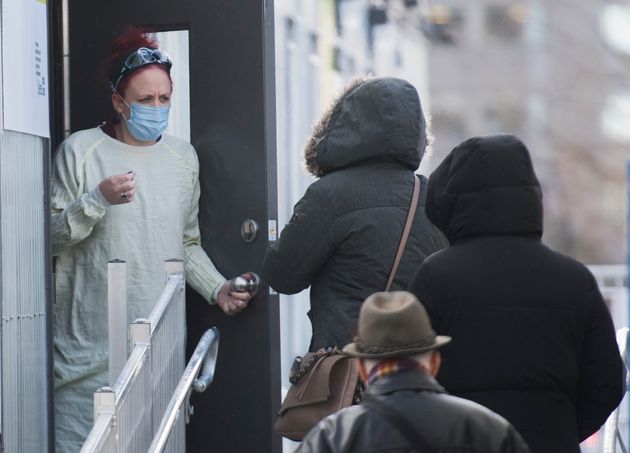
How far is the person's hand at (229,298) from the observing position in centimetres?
531

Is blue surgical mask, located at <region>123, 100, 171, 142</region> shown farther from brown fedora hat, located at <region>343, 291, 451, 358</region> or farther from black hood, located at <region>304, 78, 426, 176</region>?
brown fedora hat, located at <region>343, 291, 451, 358</region>

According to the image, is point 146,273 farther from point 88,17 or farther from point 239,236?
point 88,17

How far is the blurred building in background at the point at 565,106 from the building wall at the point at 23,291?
24.8 metres

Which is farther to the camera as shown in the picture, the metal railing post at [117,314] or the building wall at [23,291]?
the metal railing post at [117,314]

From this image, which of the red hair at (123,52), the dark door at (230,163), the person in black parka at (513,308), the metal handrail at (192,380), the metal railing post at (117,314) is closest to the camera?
the person in black parka at (513,308)

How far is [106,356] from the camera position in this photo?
5137mm

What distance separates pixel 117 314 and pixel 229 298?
2.63 feet

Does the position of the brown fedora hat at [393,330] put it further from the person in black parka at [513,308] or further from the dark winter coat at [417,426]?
the person in black parka at [513,308]

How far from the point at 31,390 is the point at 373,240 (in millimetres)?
1306

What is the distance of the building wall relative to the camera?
4.39 meters

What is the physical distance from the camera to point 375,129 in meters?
4.13

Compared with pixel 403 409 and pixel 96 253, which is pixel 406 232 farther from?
pixel 96 253

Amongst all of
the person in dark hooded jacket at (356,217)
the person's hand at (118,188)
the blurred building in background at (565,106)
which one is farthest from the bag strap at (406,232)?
the blurred building in background at (565,106)

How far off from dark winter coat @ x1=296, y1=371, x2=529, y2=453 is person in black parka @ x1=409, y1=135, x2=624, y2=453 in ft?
1.99
